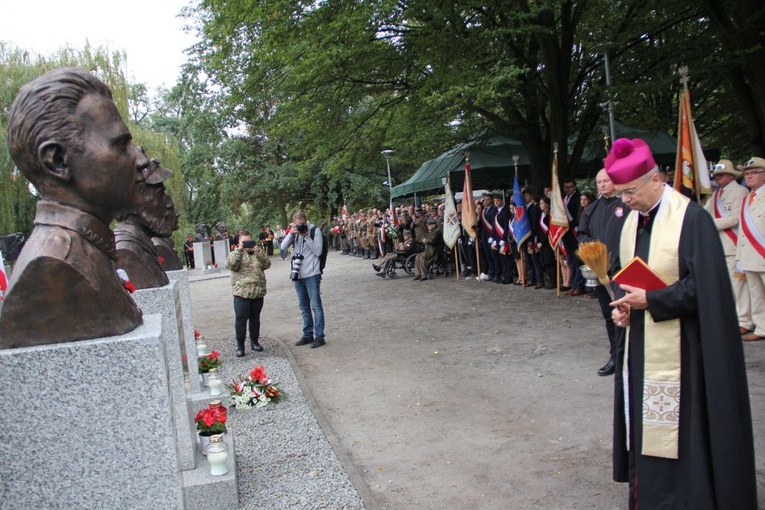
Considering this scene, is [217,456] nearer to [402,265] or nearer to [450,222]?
[450,222]

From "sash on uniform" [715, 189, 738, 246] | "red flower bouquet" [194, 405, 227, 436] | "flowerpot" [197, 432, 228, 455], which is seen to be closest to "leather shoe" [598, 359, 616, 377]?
"sash on uniform" [715, 189, 738, 246]

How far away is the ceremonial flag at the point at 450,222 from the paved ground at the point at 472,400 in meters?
3.58

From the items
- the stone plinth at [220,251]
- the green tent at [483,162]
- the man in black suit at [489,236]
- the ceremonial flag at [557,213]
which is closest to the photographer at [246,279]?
the ceremonial flag at [557,213]

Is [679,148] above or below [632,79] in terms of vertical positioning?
below

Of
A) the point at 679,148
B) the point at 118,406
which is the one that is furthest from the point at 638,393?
the point at 679,148

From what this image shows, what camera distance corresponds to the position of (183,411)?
4.38 m

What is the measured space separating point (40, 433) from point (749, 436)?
3277 mm

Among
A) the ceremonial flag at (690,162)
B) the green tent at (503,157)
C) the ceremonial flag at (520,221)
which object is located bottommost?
the ceremonial flag at (520,221)

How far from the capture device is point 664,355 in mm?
3400

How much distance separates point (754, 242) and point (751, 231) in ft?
0.45

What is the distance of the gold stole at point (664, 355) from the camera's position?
11.0 ft

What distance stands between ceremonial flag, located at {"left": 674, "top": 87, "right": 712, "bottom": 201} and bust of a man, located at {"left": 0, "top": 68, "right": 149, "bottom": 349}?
7.75m

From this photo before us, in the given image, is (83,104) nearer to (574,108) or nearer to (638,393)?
(638,393)

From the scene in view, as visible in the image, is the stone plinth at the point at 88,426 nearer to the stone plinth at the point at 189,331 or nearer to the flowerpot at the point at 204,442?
the flowerpot at the point at 204,442
